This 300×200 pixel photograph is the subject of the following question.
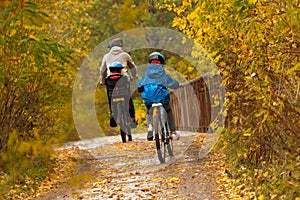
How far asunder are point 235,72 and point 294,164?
10.1 feet

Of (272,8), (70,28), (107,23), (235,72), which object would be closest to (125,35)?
(107,23)

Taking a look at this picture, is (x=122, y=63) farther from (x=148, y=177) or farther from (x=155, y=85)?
(x=148, y=177)

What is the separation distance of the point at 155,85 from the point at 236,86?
309 centimetres

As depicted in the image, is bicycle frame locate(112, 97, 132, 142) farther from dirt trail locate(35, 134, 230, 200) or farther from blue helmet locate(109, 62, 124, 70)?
dirt trail locate(35, 134, 230, 200)

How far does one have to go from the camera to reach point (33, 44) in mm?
7988

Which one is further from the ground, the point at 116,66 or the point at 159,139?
the point at 116,66

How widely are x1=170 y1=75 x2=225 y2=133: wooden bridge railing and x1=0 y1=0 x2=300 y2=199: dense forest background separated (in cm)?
Result: 372

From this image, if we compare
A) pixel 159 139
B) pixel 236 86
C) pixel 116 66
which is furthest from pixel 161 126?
pixel 116 66

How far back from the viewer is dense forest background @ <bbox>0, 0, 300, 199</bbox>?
6.12m

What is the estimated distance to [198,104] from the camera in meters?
18.3

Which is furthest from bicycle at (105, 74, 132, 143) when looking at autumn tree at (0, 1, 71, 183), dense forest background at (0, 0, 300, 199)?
dense forest background at (0, 0, 300, 199)

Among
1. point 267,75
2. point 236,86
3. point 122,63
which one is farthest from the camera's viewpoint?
point 122,63

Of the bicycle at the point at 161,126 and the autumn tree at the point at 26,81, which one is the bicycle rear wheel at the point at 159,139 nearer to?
the bicycle at the point at 161,126

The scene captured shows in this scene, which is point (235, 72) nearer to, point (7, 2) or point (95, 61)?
point (7, 2)
